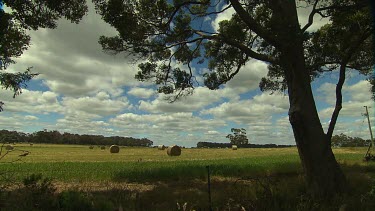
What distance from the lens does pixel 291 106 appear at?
440 inches

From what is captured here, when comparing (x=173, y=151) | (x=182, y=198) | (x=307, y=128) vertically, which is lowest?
(x=182, y=198)

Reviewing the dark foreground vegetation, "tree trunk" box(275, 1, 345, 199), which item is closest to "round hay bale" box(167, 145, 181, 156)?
the dark foreground vegetation

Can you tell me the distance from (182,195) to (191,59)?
715 cm

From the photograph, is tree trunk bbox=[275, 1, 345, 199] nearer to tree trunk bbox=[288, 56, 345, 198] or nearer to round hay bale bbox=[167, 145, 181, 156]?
tree trunk bbox=[288, 56, 345, 198]

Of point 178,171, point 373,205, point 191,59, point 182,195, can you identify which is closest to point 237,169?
point 178,171

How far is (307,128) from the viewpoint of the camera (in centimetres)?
1080

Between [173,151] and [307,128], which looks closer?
[307,128]

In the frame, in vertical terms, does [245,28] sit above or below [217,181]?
above

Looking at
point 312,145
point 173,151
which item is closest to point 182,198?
point 312,145

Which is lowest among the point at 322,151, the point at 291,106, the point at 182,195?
the point at 182,195

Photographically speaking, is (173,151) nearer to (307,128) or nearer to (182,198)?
(182,198)

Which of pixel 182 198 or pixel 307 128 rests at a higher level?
pixel 307 128

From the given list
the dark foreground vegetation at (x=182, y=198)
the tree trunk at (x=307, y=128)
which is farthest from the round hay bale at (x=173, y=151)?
the tree trunk at (x=307, y=128)

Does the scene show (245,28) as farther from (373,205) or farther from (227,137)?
A: (227,137)
